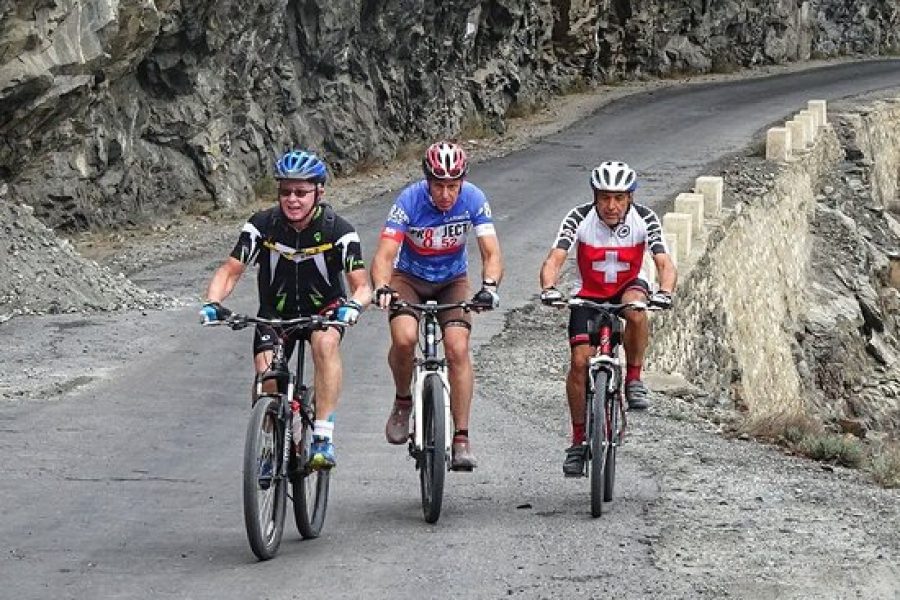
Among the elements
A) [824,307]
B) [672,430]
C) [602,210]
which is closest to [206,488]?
[602,210]

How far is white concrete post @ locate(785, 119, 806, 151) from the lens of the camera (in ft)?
96.8

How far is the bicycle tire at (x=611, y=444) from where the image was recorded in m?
8.77

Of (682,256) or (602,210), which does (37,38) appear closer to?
(682,256)

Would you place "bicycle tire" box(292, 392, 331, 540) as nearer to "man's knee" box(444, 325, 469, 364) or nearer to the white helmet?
"man's knee" box(444, 325, 469, 364)

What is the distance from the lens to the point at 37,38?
16172 mm

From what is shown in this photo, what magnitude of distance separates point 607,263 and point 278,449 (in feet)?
7.85

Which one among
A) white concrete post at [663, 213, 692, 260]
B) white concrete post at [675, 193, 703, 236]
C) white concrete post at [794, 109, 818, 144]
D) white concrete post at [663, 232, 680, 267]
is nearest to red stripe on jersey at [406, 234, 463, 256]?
white concrete post at [663, 232, 680, 267]

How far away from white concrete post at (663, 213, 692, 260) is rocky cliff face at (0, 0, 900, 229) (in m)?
6.59

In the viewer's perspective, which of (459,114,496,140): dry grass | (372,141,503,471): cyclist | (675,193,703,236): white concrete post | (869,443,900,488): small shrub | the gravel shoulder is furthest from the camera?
(459,114,496,140): dry grass

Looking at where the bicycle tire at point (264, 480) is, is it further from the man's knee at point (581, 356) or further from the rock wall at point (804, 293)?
the rock wall at point (804, 293)

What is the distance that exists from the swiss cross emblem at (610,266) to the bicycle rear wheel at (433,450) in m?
1.30

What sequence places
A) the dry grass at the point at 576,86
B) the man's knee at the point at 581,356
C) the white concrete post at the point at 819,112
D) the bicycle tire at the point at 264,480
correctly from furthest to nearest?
the dry grass at the point at 576,86
the white concrete post at the point at 819,112
the man's knee at the point at 581,356
the bicycle tire at the point at 264,480

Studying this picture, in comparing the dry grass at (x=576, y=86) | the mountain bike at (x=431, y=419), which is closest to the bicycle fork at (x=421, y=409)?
the mountain bike at (x=431, y=419)

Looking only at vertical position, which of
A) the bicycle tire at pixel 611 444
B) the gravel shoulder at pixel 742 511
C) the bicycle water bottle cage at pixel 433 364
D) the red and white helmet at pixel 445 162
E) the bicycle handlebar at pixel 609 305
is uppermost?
the red and white helmet at pixel 445 162
